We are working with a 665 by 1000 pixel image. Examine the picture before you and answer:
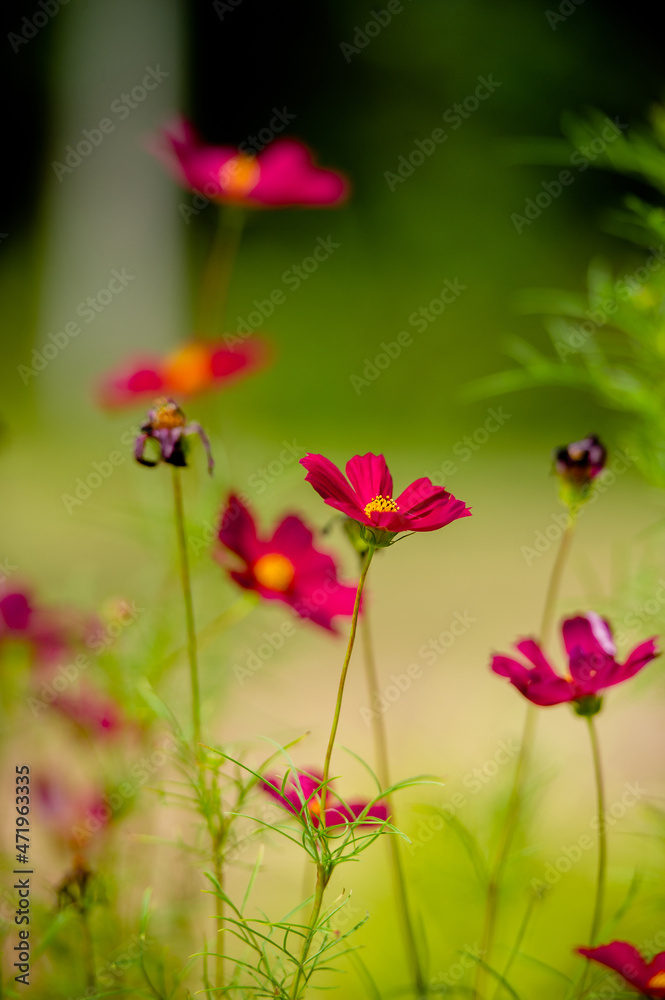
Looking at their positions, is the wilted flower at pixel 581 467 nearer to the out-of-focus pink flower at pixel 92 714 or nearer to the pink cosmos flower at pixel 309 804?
the pink cosmos flower at pixel 309 804

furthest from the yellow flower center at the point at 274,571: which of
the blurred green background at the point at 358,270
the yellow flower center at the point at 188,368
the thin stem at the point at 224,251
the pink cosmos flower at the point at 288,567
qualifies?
the thin stem at the point at 224,251

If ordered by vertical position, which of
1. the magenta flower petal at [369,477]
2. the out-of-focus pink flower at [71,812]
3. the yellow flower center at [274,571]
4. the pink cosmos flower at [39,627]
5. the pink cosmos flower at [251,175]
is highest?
the pink cosmos flower at [251,175]

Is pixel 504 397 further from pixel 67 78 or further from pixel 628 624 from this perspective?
pixel 628 624

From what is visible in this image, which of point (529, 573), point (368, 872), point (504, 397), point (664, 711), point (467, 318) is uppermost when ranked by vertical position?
point (467, 318)

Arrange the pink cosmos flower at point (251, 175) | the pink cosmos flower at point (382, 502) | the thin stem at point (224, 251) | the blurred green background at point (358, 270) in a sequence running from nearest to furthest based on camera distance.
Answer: the pink cosmos flower at point (382, 502)
the pink cosmos flower at point (251, 175)
the blurred green background at point (358, 270)
the thin stem at point (224, 251)

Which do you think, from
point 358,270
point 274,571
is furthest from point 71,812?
point 358,270

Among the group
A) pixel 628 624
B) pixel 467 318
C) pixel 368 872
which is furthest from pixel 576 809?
pixel 467 318
